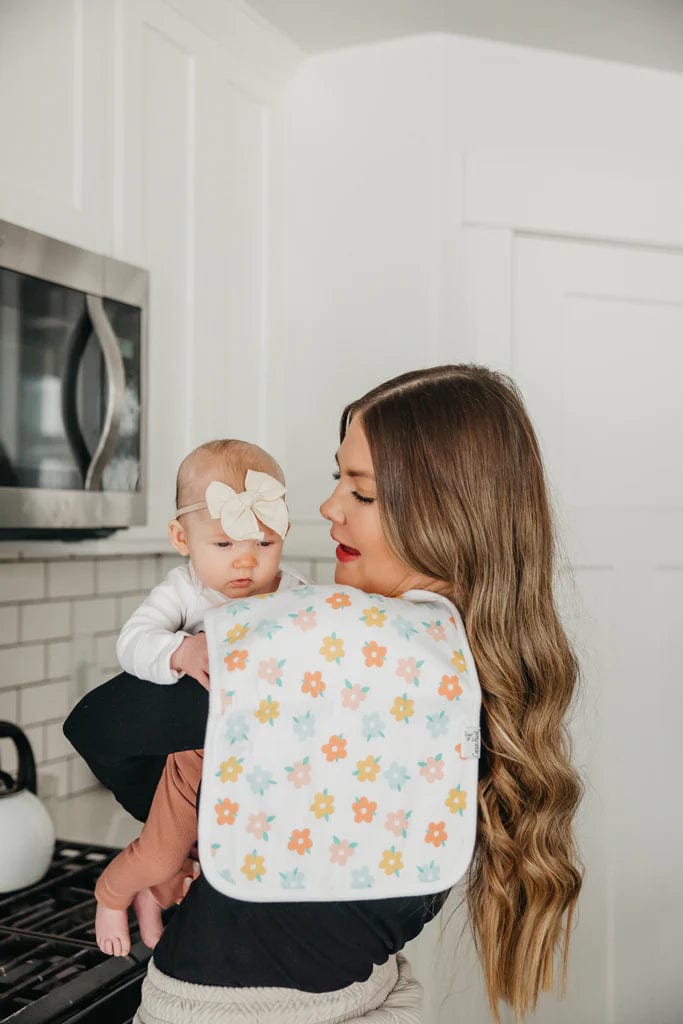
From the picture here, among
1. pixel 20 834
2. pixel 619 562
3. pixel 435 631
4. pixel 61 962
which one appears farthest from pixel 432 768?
pixel 619 562

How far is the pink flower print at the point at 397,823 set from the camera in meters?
1.04

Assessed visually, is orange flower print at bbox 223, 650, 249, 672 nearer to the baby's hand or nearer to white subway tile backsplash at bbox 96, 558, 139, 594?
the baby's hand

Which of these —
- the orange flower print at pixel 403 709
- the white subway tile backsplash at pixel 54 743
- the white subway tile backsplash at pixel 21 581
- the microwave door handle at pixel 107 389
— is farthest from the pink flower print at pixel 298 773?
the white subway tile backsplash at pixel 54 743

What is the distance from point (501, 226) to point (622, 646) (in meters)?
1.10

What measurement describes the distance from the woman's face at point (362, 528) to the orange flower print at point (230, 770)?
29cm

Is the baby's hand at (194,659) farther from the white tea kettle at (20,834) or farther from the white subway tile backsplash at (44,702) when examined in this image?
the white subway tile backsplash at (44,702)

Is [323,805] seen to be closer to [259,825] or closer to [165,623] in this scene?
[259,825]

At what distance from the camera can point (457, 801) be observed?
1.06 metres

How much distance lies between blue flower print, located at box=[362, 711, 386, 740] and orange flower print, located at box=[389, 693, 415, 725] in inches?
0.6

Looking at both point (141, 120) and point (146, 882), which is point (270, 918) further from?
point (141, 120)

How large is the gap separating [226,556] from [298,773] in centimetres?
32

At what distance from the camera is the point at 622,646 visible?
8.35 ft

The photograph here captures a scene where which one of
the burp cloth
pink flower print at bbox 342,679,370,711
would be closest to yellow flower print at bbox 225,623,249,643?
the burp cloth

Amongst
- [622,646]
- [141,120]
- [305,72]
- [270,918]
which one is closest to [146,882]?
[270,918]
